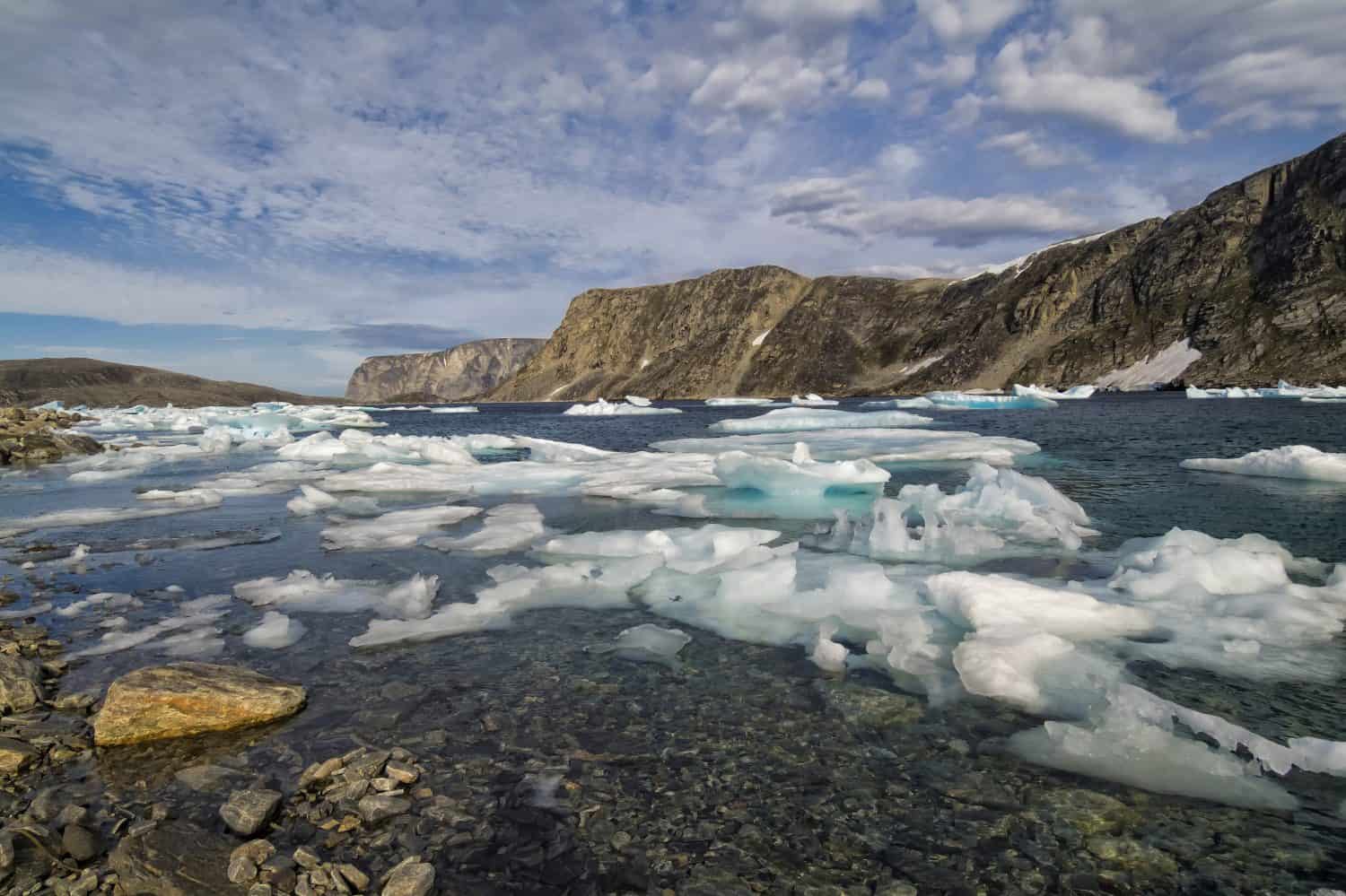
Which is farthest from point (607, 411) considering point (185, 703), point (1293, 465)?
point (185, 703)

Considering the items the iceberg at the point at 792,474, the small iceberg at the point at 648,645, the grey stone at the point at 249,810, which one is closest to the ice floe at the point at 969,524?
the iceberg at the point at 792,474

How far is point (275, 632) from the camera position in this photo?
7742mm

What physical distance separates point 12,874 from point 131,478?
83.1 feet

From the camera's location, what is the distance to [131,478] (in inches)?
953

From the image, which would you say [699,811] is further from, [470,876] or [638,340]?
[638,340]

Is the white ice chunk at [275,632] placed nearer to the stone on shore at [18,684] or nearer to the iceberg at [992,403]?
the stone on shore at [18,684]

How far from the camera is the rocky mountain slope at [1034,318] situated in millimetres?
88062

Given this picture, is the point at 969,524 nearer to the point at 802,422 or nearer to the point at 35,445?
the point at 802,422

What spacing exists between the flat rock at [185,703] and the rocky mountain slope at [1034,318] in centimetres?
10205

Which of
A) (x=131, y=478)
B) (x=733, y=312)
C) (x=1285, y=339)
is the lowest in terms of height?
(x=131, y=478)

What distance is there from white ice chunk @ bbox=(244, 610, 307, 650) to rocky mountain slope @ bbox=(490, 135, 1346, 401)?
101140 millimetres

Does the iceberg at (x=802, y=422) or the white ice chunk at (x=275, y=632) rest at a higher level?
the iceberg at (x=802, y=422)

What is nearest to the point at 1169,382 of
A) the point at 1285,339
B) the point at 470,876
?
the point at 1285,339

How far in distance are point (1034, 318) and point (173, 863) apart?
143m
